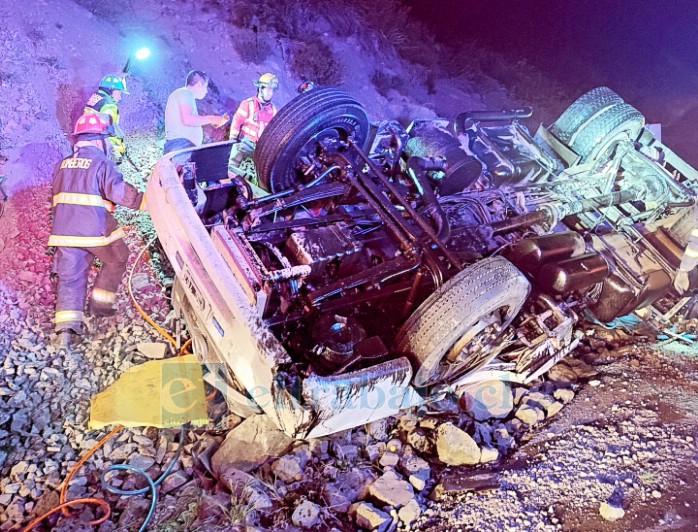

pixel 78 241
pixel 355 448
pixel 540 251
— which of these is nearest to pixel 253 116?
pixel 78 241

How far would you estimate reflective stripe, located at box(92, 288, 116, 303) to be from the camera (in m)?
4.23

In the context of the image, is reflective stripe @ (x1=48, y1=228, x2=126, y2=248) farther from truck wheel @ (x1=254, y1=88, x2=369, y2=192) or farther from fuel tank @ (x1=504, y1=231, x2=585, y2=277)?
fuel tank @ (x1=504, y1=231, x2=585, y2=277)

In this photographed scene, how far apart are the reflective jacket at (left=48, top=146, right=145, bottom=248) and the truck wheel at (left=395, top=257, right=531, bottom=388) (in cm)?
248

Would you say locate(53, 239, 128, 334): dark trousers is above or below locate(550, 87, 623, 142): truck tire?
below

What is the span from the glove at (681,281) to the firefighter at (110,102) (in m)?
5.29

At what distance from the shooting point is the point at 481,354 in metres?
3.21

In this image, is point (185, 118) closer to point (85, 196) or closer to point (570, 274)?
point (85, 196)

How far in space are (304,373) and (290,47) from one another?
8.55 metres

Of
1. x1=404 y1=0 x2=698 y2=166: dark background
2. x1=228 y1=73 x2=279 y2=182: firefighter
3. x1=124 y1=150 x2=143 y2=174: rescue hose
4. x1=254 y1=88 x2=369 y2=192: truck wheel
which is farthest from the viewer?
x1=404 y1=0 x2=698 y2=166: dark background

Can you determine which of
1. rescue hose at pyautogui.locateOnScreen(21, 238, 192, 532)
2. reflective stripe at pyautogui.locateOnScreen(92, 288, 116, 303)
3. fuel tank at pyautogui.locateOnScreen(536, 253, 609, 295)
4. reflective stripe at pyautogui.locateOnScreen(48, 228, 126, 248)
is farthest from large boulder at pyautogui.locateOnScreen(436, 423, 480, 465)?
reflective stripe at pyautogui.locateOnScreen(48, 228, 126, 248)

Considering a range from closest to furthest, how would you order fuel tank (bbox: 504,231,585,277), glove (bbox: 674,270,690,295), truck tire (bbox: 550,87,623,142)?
fuel tank (bbox: 504,231,585,277)
glove (bbox: 674,270,690,295)
truck tire (bbox: 550,87,623,142)

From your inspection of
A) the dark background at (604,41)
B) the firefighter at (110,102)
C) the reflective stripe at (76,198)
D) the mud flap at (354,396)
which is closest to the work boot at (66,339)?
the reflective stripe at (76,198)

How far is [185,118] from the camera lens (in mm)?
5738

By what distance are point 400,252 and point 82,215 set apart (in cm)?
259
